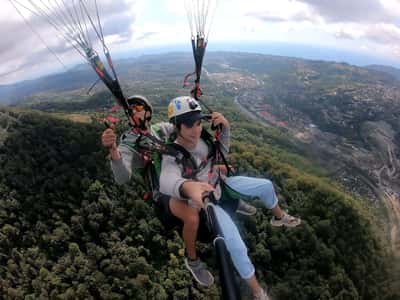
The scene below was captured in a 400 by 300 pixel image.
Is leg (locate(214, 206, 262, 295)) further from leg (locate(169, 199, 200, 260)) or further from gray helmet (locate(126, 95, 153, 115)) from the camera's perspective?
gray helmet (locate(126, 95, 153, 115))

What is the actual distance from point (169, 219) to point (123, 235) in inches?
1826

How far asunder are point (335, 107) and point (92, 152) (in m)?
56.3

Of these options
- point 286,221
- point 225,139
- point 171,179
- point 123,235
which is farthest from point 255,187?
point 123,235

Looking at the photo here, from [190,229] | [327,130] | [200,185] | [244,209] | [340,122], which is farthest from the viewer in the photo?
[340,122]

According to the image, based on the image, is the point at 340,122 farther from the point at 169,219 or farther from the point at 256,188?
the point at 169,219

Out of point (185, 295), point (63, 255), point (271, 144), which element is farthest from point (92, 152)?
point (271, 144)

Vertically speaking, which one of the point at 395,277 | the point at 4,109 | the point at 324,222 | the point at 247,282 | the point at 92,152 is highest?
the point at 247,282

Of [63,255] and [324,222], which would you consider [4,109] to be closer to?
[63,255]

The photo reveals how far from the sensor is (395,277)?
2542 centimetres

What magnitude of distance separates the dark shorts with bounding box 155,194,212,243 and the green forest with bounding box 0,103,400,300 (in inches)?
1217

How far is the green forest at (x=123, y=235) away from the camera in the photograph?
3900 cm

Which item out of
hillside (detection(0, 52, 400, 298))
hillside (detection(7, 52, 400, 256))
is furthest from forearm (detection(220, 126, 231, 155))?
hillside (detection(7, 52, 400, 256))

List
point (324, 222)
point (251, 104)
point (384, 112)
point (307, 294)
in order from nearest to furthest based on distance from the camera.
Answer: point (307, 294) < point (324, 222) < point (384, 112) < point (251, 104)

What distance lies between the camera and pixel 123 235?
157 ft
